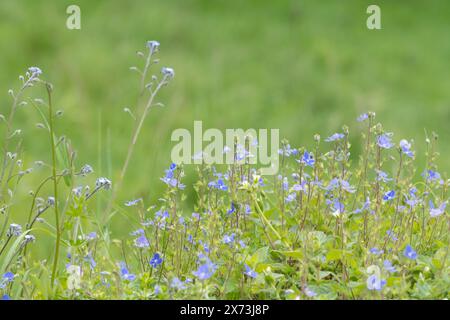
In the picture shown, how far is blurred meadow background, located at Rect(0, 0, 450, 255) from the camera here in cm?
643

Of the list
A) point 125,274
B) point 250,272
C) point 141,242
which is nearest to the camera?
point 250,272

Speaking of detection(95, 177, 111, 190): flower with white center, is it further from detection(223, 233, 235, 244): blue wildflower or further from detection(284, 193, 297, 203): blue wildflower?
detection(284, 193, 297, 203): blue wildflower

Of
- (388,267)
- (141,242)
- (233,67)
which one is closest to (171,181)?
(141,242)

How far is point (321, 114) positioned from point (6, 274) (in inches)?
185

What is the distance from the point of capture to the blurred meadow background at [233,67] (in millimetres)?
6434

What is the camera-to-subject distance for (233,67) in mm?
7453

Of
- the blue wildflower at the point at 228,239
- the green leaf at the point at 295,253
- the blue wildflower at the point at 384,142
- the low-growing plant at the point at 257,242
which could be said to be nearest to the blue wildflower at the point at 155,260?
the low-growing plant at the point at 257,242

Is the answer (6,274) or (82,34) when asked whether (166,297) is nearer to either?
(6,274)

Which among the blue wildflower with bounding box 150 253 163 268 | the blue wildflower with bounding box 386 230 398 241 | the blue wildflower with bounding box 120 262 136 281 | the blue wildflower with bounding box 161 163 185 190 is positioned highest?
the blue wildflower with bounding box 161 163 185 190

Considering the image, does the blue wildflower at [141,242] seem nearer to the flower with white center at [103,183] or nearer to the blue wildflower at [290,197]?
the flower with white center at [103,183]

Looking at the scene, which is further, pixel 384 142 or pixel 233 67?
pixel 233 67

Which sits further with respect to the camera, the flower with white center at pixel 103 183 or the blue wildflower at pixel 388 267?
the flower with white center at pixel 103 183

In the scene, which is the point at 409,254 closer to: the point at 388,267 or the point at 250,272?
the point at 388,267

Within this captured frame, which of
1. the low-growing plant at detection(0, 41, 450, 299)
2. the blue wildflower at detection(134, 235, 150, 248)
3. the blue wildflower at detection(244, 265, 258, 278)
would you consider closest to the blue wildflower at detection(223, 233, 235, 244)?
the low-growing plant at detection(0, 41, 450, 299)
